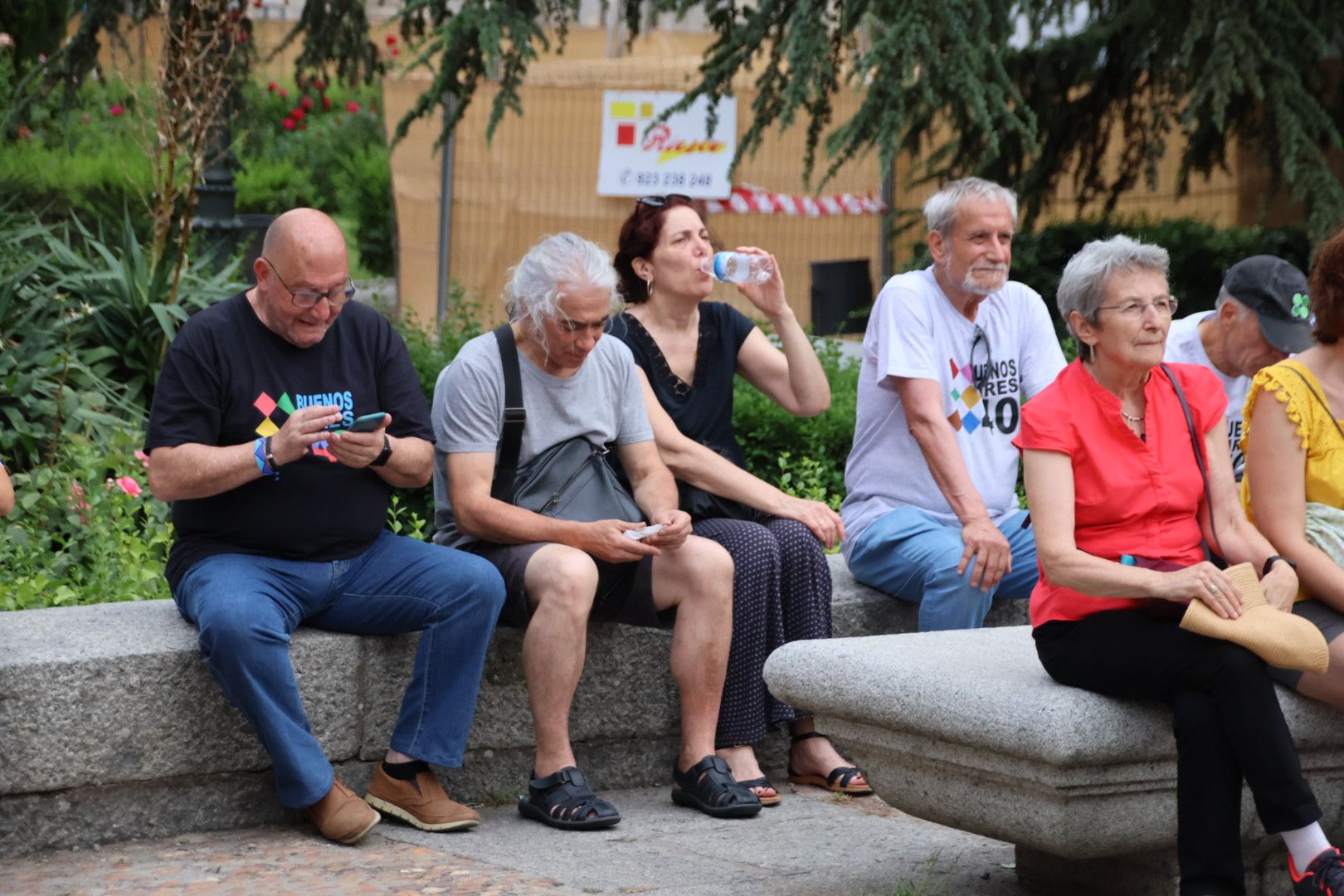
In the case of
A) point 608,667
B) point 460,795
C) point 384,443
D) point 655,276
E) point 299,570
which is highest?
point 655,276

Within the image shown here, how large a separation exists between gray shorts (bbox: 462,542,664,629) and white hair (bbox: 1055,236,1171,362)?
1405 millimetres

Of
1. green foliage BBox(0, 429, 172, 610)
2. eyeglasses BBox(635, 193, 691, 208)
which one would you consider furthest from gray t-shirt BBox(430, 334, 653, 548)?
green foliage BBox(0, 429, 172, 610)

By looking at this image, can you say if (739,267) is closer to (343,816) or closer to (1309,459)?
(1309,459)

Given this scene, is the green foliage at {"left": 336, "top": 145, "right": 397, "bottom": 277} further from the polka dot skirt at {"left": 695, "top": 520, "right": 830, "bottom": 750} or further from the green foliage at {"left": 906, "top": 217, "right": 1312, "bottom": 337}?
the polka dot skirt at {"left": 695, "top": 520, "right": 830, "bottom": 750}

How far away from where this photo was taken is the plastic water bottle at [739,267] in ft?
16.8

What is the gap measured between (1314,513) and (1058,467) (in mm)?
730

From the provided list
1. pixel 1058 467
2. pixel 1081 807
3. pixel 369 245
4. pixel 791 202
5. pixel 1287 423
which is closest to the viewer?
→ pixel 1081 807

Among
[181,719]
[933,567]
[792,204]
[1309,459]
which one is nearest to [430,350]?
[933,567]

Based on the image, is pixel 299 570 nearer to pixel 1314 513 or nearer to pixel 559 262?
pixel 559 262

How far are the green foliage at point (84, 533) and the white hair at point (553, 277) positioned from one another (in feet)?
4.99

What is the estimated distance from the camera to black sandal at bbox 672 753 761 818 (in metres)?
4.62

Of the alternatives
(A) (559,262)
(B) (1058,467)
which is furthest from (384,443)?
(B) (1058,467)

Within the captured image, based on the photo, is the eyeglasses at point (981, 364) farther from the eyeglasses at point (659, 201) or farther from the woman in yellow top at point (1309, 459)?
the woman in yellow top at point (1309, 459)

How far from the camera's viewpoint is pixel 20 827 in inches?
162
